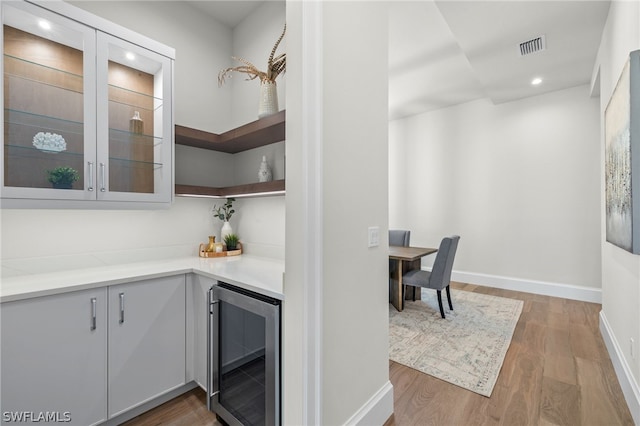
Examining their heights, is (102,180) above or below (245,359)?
above

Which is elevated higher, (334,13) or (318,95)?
(334,13)

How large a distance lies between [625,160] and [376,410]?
204 centimetres

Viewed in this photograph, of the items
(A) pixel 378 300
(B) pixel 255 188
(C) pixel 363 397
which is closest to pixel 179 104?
(B) pixel 255 188

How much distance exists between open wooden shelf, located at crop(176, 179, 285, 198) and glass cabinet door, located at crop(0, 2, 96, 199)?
633 millimetres

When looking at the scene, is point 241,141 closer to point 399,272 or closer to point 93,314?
point 93,314

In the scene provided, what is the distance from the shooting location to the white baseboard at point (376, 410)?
1458 millimetres

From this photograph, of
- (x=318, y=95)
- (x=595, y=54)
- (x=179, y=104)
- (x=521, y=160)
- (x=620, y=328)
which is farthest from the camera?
(x=521, y=160)

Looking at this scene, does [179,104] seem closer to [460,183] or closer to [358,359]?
[358,359]

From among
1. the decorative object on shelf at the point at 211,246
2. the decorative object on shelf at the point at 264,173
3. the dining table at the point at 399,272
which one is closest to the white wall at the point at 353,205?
the decorative object on shelf at the point at 264,173

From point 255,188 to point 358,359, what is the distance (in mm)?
1350

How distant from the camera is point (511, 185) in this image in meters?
4.37

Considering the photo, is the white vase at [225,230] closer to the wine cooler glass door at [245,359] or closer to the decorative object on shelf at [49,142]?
the wine cooler glass door at [245,359]

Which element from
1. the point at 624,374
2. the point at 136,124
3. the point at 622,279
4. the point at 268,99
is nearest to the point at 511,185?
the point at 622,279

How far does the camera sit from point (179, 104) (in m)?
2.46
